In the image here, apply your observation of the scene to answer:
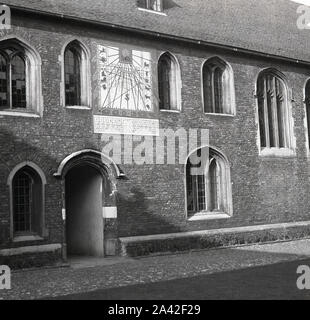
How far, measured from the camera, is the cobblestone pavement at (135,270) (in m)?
10.6

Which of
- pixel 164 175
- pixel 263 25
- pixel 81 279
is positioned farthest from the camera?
pixel 263 25

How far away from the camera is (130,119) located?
15.9m

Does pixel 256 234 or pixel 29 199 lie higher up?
A: pixel 29 199

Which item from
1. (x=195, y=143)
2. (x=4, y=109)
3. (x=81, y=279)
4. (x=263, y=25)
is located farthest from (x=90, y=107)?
(x=263, y=25)

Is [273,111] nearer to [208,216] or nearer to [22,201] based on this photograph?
[208,216]

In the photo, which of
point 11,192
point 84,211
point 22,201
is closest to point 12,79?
point 11,192

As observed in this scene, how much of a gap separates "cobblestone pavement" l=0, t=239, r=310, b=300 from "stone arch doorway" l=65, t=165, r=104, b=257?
1.40 m

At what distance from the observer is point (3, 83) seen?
1414 centimetres

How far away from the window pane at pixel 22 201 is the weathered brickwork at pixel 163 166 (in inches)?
19.4

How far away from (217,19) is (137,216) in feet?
29.8

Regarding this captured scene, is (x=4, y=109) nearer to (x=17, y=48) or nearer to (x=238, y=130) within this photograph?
(x=17, y=48)

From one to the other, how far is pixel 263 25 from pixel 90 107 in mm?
10393

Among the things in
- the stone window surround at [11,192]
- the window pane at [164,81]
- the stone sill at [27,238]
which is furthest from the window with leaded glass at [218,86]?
the stone sill at [27,238]

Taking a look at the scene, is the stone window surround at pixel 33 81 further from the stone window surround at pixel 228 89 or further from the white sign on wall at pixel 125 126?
the stone window surround at pixel 228 89
